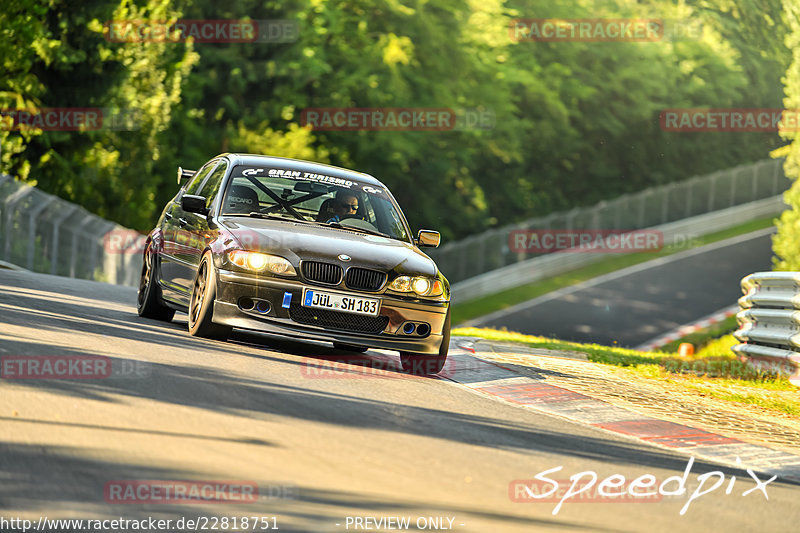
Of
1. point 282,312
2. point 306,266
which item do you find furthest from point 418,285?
point 282,312

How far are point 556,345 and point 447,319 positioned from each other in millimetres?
5309

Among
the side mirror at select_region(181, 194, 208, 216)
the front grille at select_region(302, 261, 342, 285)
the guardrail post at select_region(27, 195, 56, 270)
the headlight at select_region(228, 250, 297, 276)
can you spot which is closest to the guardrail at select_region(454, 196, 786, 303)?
the guardrail post at select_region(27, 195, 56, 270)

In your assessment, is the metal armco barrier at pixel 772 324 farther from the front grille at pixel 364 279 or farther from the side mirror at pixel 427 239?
the front grille at pixel 364 279

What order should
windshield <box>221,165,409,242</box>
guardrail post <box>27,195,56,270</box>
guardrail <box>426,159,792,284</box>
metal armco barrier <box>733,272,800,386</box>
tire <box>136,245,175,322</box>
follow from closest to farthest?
windshield <box>221,165,409,242</box> → tire <box>136,245,175,322</box> → metal armco barrier <box>733,272,800,386</box> → guardrail post <box>27,195,56,270</box> → guardrail <box>426,159,792,284</box>

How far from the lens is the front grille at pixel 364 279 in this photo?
10.5 m

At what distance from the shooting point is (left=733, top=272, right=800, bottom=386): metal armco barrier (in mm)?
13750

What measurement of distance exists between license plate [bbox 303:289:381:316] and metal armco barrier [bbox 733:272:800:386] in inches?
205

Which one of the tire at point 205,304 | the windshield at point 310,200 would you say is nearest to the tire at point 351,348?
the windshield at point 310,200

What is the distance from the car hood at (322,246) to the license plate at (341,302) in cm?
27

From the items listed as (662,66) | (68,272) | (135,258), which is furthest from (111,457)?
(662,66)

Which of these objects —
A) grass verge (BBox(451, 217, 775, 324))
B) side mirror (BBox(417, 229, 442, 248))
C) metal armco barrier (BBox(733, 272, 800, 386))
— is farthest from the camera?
grass verge (BBox(451, 217, 775, 324))

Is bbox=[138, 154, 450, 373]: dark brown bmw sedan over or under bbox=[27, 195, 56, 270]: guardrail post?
over

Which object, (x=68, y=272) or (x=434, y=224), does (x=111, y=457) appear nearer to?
(x=68, y=272)

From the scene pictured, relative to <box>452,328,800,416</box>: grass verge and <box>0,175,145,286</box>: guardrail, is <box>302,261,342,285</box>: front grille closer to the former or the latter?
<box>452,328,800,416</box>: grass verge
